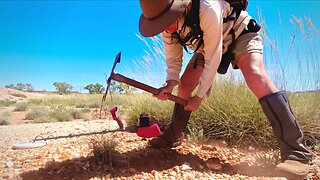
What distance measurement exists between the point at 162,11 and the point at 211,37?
1.27 ft

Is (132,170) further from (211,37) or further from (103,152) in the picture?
(211,37)

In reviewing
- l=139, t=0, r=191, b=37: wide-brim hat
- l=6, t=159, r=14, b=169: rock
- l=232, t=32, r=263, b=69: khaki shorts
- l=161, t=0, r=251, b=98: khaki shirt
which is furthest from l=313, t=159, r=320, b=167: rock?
l=6, t=159, r=14, b=169: rock

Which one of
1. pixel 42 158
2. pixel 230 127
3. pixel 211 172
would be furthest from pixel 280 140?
pixel 42 158

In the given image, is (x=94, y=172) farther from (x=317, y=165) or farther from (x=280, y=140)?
(x=317, y=165)

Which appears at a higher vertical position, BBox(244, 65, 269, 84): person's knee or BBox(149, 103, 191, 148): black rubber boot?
Answer: BBox(244, 65, 269, 84): person's knee

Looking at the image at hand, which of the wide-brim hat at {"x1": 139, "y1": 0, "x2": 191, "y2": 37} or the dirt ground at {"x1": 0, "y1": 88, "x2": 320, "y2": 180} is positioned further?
the dirt ground at {"x1": 0, "y1": 88, "x2": 320, "y2": 180}

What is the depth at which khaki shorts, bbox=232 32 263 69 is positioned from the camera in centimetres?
214

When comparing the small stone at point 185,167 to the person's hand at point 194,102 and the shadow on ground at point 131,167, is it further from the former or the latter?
the person's hand at point 194,102

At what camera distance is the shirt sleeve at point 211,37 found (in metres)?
1.85

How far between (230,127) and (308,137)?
0.84 metres

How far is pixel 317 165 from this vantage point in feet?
7.52

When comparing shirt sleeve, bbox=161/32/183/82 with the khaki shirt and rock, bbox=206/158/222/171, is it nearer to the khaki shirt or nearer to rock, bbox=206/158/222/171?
the khaki shirt

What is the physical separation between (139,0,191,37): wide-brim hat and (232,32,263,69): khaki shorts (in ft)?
1.87

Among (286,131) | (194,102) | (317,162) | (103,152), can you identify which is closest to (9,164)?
(103,152)
